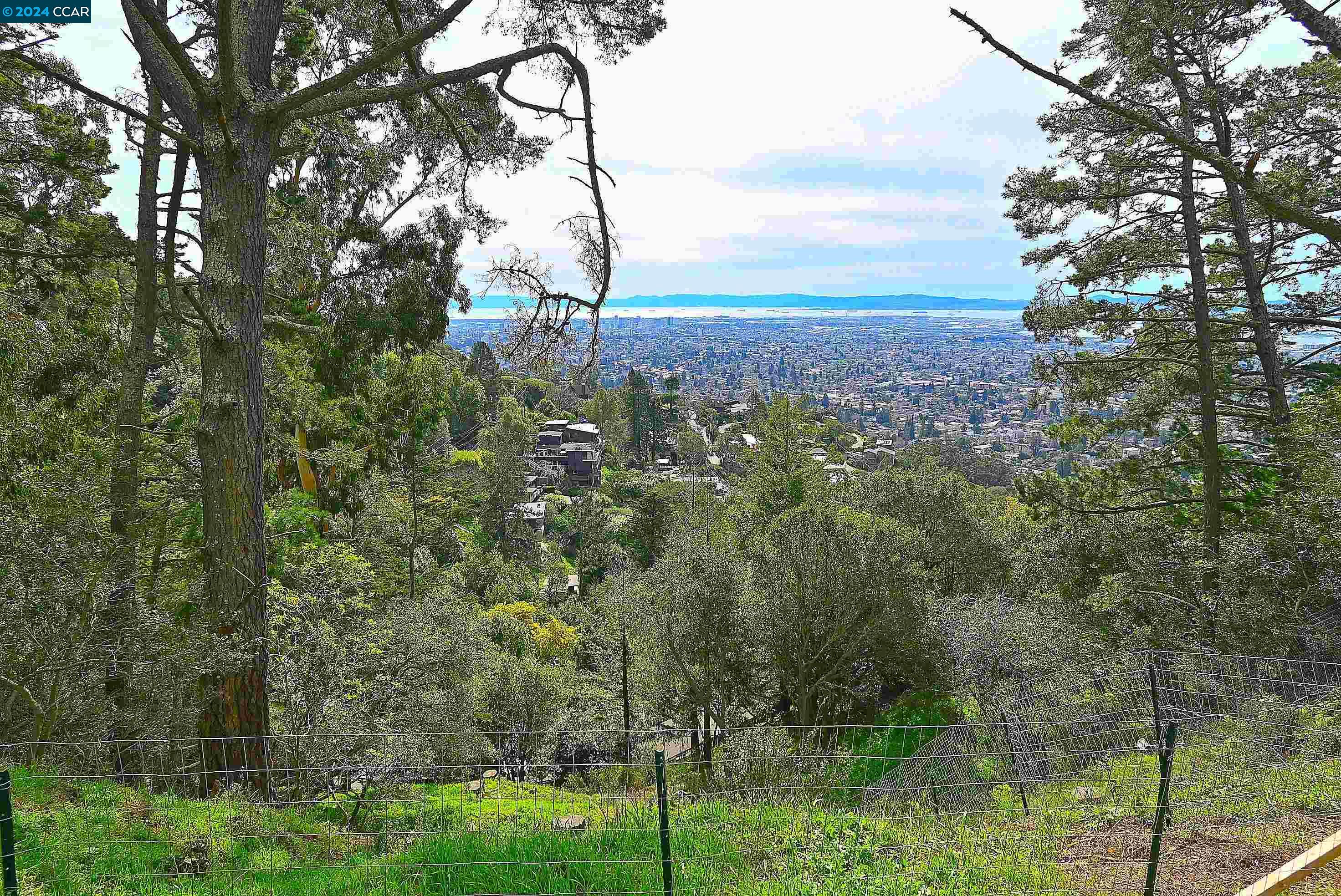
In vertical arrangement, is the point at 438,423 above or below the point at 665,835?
above

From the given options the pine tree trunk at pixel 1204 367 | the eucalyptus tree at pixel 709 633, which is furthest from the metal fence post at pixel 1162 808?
the eucalyptus tree at pixel 709 633

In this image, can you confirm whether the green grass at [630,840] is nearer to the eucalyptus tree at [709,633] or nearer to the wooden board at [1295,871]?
the wooden board at [1295,871]

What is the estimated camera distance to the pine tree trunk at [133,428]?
6.41 metres

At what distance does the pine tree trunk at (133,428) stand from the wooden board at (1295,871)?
7755 millimetres

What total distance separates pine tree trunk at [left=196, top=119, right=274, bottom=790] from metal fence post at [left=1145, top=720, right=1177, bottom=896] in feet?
17.0

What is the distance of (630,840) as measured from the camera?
4082mm

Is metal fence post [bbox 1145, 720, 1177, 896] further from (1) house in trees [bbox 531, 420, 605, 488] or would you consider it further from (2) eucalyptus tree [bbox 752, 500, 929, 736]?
(1) house in trees [bbox 531, 420, 605, 488]

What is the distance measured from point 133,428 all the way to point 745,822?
6164 mm

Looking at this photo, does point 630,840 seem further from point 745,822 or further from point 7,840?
point 7,840

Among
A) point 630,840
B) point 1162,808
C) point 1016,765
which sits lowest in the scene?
point 1016,765

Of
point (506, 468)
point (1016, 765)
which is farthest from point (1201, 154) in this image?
point (506, 468)

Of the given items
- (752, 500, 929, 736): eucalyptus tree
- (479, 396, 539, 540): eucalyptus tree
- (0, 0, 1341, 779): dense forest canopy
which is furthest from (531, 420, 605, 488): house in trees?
(752, 500, 929, 736): eucalyptus tree

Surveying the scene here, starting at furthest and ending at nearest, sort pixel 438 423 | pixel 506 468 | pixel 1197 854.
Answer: pixel 506 468 → pixel 438 423 → pixel 1197 854

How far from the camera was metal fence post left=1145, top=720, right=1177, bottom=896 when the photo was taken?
3.39 meters
